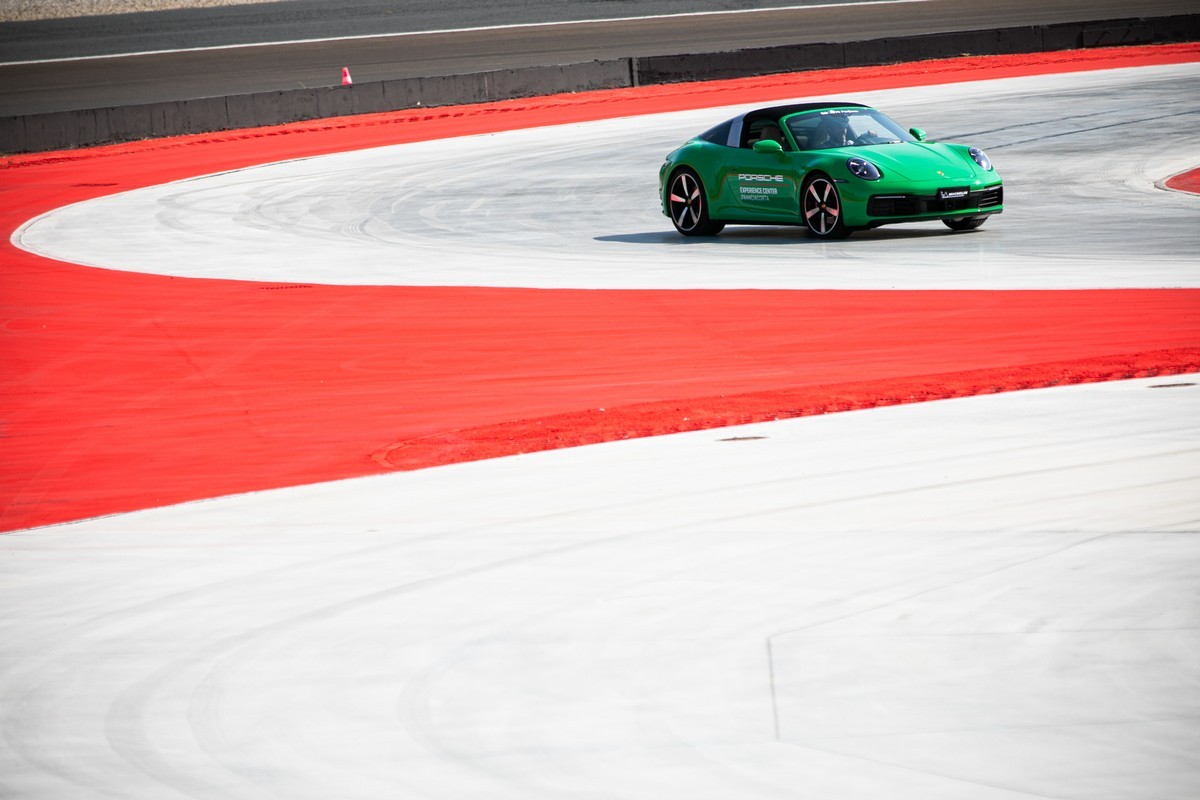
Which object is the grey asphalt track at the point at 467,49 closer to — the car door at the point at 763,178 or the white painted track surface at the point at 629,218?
the white painted track surface at the point at 629,218

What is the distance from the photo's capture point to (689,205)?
720 inches

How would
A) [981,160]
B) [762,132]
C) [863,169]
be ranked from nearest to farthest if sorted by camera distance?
[863,169] < [981,160] < [762,132]

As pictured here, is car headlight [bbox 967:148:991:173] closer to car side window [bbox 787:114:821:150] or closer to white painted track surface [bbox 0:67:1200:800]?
car side window [bbox 787:114:821:150]

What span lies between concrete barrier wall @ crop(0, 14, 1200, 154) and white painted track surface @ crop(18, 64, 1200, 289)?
6.01m

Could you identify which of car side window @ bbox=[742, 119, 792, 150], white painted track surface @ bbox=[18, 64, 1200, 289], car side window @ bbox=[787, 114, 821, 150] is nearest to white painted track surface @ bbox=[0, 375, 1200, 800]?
white painted track surface @ bbox=[18, 64, 1200, 289]

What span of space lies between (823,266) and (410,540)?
8906 mm

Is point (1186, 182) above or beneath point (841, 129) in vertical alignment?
beneath

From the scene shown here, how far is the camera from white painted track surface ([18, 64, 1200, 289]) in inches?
587

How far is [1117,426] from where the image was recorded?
8086mm

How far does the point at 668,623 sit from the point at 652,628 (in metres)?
0.07

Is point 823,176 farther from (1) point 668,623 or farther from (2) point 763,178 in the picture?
(1) point 668,623

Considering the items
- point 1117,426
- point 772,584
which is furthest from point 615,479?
point 1117,426

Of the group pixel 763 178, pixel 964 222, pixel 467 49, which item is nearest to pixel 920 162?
pixel 964 222

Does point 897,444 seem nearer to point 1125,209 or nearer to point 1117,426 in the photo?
point 1117,426
